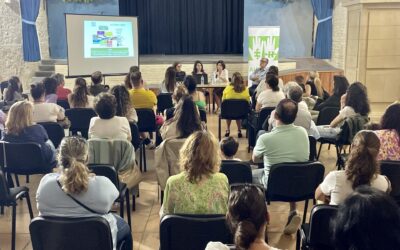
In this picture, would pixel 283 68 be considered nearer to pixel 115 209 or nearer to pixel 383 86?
pixel 383 86

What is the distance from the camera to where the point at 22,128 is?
3.94m

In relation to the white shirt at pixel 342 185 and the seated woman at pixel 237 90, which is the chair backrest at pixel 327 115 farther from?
the white shirt at pixel 342 185

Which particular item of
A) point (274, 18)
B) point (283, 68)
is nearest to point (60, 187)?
point (283, 68)

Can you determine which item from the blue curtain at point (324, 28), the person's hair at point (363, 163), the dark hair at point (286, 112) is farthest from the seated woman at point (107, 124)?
the blue curtain at point (324, 28)

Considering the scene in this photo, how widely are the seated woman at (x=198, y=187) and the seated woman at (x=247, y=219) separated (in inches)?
28.7

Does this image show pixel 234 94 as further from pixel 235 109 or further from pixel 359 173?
pixel 359 173

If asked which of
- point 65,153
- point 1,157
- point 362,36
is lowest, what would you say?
point 1,157

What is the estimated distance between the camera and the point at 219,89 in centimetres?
890

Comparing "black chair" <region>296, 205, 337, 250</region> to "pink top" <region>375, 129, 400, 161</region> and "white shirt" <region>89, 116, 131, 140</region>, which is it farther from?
"white shirt" <region>89, 116, 131, 140</region>

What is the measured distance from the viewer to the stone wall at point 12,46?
9.18 metres

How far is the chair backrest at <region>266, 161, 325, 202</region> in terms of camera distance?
3.22 metres

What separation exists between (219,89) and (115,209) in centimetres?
510

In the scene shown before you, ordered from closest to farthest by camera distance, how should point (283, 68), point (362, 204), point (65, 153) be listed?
point (362, 204), point (65, 153), point (283, 68)

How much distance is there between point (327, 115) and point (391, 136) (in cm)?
177
